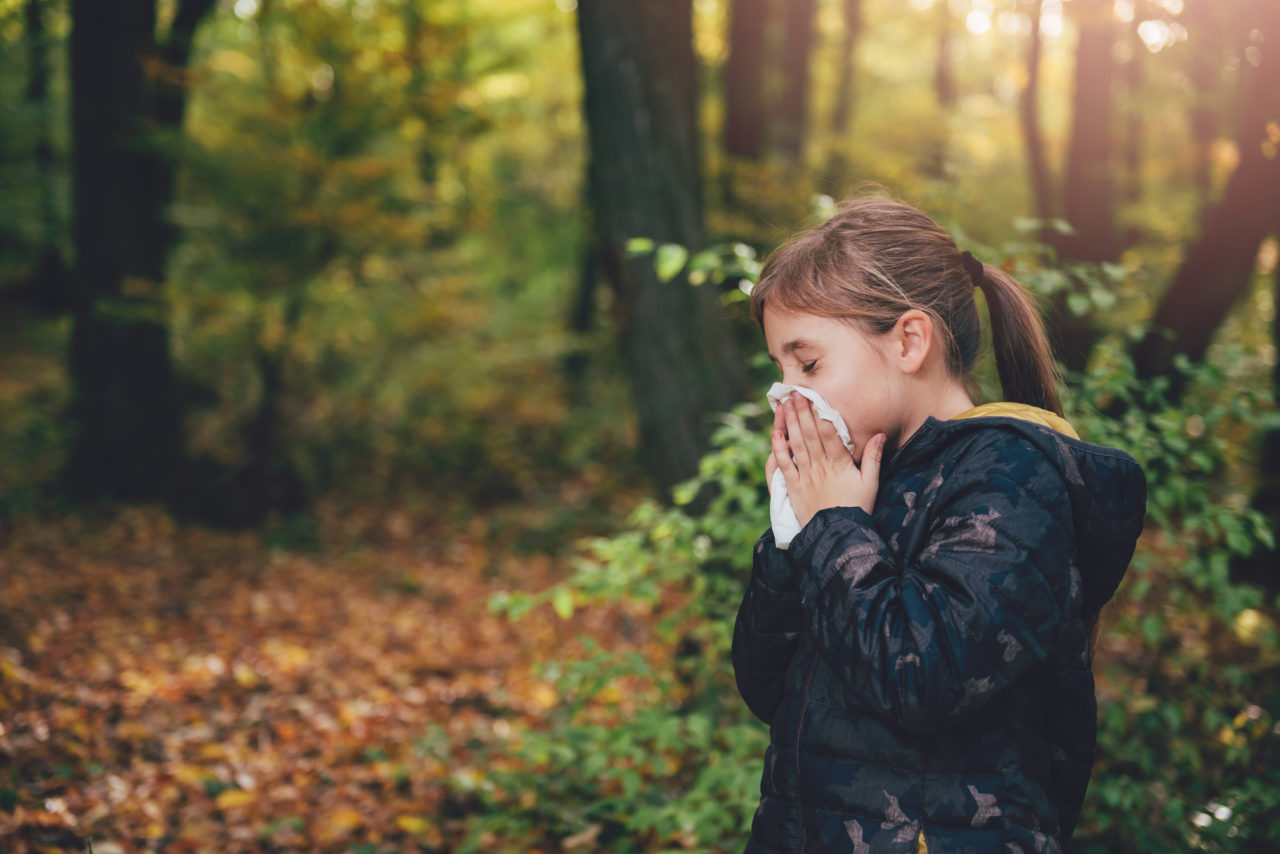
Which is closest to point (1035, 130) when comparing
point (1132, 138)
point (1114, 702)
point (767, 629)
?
point (1132, 138)

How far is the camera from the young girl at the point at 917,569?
1261 mm

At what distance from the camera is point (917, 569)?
4.35ft

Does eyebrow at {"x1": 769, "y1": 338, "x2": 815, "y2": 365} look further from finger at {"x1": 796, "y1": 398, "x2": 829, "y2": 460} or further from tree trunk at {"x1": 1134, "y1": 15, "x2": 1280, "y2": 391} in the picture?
tree trunk at {"x1": 1134, "y1": 15, "x2": 1280, "y2": 391}

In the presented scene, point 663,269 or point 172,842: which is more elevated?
point 663,269

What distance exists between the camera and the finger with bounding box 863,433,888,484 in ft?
4.84

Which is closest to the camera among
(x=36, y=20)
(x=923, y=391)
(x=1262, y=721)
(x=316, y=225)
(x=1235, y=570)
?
(x=923, y=391)

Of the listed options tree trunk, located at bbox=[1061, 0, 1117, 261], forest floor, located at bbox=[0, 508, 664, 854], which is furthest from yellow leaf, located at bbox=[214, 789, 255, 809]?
tree trunk, located at bbox=[1061, 0, 1117, 261]

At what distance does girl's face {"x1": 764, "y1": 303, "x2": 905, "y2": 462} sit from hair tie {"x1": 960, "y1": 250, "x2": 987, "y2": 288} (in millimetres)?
315

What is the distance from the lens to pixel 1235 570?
5.69 m

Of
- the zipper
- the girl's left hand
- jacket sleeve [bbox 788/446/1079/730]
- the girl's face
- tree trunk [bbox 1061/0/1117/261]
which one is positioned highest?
tree trunk [bbox 1061/0/1117/261]

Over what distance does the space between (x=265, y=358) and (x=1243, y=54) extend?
7.39 meters

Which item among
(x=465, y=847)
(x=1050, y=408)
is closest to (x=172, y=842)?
(x=465, y=847)

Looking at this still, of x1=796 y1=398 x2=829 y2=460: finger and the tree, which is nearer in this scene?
x1=796 y1=398 x2=829 y2=460: finger

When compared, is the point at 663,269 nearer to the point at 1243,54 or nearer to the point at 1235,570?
the point at 1243,54
